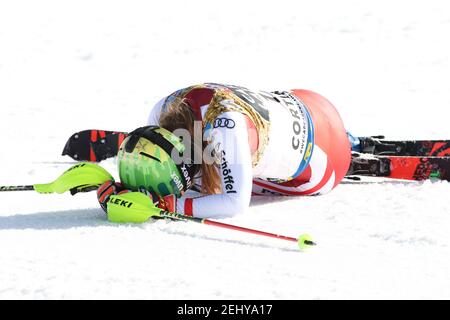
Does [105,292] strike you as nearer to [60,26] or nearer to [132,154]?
[132,154]

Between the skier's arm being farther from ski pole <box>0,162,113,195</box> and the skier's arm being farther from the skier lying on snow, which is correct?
ski pole <box>0,162,113,195</box>

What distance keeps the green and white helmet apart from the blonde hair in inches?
3.8

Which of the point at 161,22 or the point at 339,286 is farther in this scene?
the point at 161,22

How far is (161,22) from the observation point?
10.2 m

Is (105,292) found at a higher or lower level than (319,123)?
lower

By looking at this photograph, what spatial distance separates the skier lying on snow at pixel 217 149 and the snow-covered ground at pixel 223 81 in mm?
158

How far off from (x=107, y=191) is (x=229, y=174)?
0.60 meters

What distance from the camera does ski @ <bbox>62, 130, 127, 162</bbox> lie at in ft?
17.3

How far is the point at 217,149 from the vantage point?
3070mm

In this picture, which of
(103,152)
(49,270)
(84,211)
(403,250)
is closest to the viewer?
(49,270)

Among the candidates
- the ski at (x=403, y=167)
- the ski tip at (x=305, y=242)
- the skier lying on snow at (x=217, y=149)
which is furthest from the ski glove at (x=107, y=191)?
the ski at (x=403, y=167)

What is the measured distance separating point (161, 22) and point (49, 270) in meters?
8.30

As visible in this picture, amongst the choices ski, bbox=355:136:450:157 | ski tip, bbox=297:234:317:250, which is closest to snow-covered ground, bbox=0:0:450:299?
ski tip, bbox=297:234:317:250
